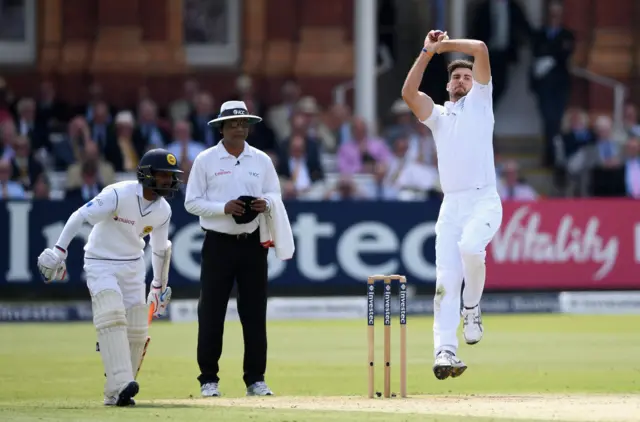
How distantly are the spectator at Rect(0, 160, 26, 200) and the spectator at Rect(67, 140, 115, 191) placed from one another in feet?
1.78

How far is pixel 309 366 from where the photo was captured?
1216cm

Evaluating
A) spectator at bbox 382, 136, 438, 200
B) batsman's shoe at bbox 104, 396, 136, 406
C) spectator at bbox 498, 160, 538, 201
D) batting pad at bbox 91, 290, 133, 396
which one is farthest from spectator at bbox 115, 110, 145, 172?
batsman's shoe at bbox 104, 396, 136, 406

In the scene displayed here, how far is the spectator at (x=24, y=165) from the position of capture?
17.4 metres

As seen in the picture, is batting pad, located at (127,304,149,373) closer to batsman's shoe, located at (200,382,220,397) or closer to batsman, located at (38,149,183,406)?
batsman, located at (38,149,183,406)

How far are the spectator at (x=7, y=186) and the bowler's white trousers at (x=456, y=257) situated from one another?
856cm

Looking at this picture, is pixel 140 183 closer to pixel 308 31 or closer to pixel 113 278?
pixel 113 278

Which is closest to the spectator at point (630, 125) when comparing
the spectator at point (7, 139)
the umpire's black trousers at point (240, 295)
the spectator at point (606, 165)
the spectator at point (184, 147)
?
the spectator at point (606, 165)

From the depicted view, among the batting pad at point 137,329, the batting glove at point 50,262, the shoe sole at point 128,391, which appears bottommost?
the shoe sole at point 128,391

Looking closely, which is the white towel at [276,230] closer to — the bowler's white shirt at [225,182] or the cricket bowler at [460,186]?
the bowler's white shirt at [225,182]

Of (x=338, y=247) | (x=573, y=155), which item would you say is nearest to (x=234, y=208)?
(x=338, y=247)

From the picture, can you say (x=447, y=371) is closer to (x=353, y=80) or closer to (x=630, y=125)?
(x=630, y=125)

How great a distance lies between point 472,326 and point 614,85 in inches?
532

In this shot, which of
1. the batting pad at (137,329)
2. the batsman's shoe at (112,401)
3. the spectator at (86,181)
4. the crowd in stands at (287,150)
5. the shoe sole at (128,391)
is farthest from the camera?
the crowd in stands at (287,150)

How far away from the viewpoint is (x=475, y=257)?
30.1ft
